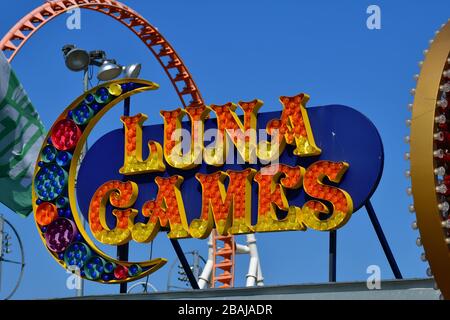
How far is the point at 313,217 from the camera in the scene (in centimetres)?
2000

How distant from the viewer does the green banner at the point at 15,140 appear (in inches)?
1032

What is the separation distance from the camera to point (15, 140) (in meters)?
26.6

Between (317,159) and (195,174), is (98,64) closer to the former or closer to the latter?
(195,174)

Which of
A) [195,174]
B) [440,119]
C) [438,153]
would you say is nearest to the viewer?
[438,153]

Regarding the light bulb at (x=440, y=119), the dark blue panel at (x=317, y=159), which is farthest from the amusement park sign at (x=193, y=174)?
the light bulb at (x=440, y=119)

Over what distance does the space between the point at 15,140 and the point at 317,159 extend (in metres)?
8.93

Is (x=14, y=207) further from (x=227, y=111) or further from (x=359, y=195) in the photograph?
(x=359, y=195)

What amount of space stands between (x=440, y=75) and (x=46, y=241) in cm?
1202

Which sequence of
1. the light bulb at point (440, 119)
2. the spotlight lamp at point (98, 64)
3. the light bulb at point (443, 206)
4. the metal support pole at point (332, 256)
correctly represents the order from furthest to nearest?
1. the spotlight lamp at point (98, 64)
2. the metal support pole at point (332, 256)
3. the light bulb at point (440, 119)
4. the light bulb at point (443, 206)

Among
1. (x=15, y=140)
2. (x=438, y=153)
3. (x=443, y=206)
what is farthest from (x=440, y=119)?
(x=15, y=140)

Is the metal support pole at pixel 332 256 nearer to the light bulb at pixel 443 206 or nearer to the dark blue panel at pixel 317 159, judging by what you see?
the dark blue panel at pixel 317 159

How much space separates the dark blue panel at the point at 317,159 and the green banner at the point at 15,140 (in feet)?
11.5

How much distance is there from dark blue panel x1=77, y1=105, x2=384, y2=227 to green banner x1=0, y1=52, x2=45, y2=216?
3.50 metres
